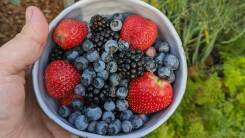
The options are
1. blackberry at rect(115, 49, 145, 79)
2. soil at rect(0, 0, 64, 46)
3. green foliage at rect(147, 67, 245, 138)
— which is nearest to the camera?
blackberry at rect(115, 49, 145, 79)

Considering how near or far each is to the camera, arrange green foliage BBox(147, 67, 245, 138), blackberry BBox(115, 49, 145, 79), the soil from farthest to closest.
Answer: the soil
green foliage BBox(147, 67, 245, 138)
blackberry BBox(115, 49, 145, 79)

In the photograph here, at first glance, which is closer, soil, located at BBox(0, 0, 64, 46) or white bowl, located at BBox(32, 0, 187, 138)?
white bowl, located at BBox(32, 0, 187, 138)

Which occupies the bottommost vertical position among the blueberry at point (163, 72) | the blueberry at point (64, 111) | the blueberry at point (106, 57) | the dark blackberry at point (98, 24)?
the blueberry at point (64, 111)

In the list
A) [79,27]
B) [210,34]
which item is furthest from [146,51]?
[210,34]

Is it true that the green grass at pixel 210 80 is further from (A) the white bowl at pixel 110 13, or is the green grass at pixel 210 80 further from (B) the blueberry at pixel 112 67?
(B) the blueberry at pixel 112 67

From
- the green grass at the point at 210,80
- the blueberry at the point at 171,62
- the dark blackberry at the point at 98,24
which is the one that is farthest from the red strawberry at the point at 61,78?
the green grass at the point at 210,80

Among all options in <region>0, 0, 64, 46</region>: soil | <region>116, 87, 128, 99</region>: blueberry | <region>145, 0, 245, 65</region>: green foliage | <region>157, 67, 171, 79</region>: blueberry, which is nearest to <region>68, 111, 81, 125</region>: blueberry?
<region>116, 87, 128, 99</region>: blueberry

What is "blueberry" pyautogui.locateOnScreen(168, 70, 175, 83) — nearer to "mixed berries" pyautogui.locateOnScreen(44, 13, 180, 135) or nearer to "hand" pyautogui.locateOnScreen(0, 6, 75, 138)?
"mixed berries" pyautogui.locateOnScreen(44, 13, 180, 135)
